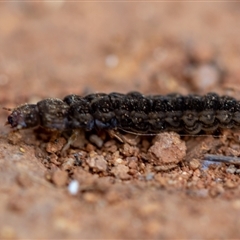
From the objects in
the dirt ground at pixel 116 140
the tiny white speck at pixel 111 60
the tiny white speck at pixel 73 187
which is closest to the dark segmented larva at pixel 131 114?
the dirt ground at pixel 116 140

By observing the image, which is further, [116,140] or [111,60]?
[111,60]

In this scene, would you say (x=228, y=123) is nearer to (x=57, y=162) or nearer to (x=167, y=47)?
(x=57, y=162)

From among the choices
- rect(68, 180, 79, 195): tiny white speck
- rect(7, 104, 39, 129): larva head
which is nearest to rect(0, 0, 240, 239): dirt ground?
rect(68, 180, 79, 195): tiny white speck

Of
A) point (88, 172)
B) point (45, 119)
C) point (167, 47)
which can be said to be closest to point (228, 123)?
point (88, 172)

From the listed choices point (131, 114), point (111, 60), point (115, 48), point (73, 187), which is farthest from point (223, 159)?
point (115, 48)

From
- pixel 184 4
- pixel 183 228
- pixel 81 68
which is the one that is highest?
pixel 184 4

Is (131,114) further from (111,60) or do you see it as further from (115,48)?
(115,48)

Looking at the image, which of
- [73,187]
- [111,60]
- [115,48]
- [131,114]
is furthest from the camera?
[115,48]
